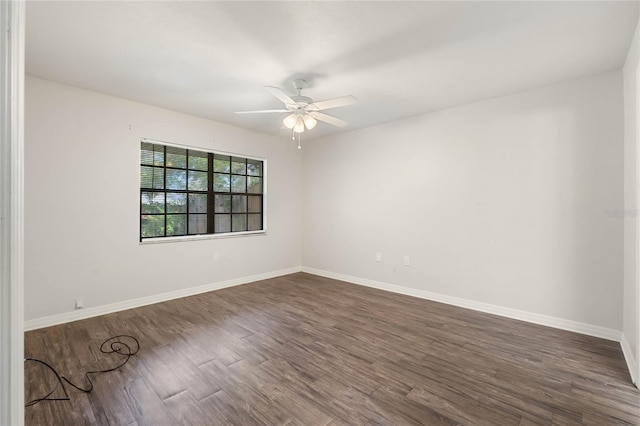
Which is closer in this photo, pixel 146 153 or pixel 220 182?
pixel 146 153

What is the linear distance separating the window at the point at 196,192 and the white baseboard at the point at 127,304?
78cm

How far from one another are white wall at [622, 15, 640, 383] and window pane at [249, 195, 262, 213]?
4.54m

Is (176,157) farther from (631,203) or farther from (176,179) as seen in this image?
(631,203)

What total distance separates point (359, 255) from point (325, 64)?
9.97 ft

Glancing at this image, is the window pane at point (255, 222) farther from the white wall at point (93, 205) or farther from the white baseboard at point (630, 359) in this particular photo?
the white baseboard at point (630, 359)

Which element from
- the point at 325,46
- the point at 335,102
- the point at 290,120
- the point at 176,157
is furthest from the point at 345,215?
the point at 325,46

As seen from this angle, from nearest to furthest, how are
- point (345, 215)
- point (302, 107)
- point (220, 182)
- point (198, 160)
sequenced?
point (302, 107)
point (198, 160)
point (220, 182)
point (345, 215)

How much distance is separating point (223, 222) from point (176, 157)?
1.19 metres

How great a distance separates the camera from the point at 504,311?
10.9 ft

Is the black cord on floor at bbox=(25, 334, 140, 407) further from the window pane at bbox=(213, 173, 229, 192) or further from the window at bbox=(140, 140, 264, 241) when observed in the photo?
the window pane at bbox=(213, 173, 229, 192)

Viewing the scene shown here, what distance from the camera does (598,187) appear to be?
2.80 m

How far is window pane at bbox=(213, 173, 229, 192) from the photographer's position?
4.49 meters

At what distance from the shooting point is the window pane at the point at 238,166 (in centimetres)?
472

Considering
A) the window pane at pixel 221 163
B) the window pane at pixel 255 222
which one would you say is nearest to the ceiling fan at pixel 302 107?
the window pane at pixel 221 163
